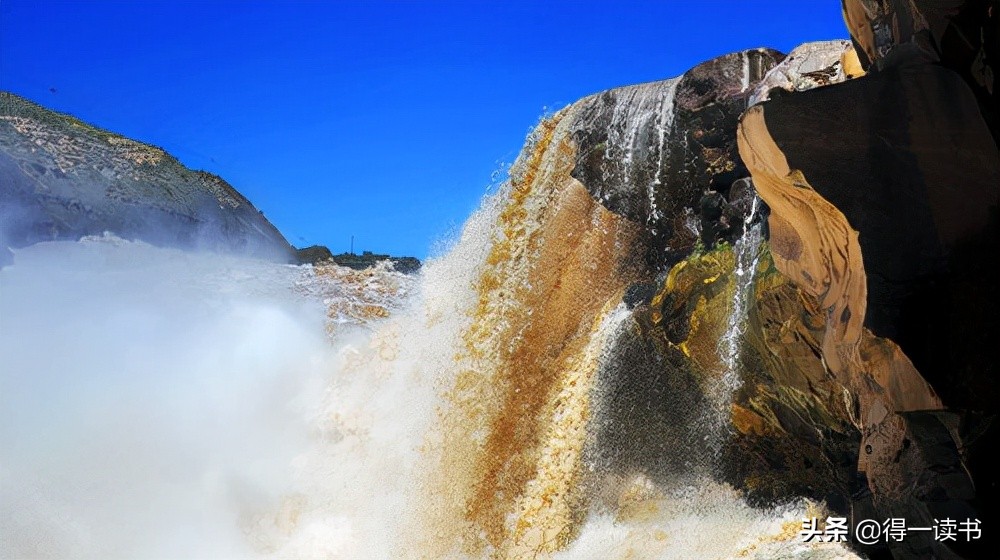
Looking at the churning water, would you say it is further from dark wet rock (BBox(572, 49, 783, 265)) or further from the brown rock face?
the brown rock face

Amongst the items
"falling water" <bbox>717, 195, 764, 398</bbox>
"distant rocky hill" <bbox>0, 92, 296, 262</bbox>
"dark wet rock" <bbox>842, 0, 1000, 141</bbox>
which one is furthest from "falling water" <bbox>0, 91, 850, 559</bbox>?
"dark wet rock" <bbox>842, 0, 1000, 141</bbox>

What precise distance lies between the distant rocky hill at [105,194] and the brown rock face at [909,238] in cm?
1213

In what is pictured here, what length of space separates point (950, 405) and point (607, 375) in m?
3.98

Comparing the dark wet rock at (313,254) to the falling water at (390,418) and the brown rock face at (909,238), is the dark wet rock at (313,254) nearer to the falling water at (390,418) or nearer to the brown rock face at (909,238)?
the falling water at (390,418)

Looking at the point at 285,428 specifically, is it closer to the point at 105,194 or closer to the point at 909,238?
the point at 105,194

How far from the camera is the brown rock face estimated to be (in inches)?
158

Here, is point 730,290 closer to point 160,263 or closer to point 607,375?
point 607,375

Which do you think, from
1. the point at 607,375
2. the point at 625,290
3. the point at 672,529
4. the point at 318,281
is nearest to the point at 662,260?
the point at 625,290

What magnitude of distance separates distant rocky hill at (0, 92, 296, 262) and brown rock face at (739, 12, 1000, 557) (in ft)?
39.8

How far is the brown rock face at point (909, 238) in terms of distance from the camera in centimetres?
402

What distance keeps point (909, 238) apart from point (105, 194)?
553 inches

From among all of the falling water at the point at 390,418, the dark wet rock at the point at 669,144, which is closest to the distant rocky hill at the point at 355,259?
the falling water at the point at 390,418

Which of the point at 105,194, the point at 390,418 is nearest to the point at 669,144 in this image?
the point at 390,418

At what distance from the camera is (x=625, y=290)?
8117mm
